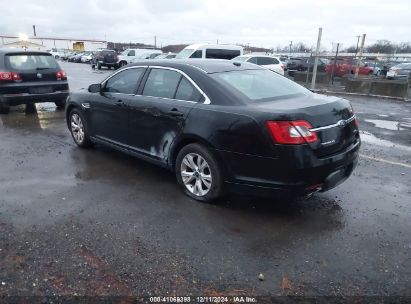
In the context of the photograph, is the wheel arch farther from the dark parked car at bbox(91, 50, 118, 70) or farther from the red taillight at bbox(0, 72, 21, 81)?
the dark parked car at bbox(91, 50, 118, 70)

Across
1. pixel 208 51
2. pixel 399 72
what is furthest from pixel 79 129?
pixel 399 72

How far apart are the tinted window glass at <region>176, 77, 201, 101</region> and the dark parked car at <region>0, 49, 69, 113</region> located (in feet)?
21.0

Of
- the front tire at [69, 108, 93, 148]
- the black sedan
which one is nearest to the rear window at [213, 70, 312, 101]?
the black sedan

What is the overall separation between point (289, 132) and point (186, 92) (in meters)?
1.44

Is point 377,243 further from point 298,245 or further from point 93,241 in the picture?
point 93,241

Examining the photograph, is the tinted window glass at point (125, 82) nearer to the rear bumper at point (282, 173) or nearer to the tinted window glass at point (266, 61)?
the rear bumper at point (282, 173)

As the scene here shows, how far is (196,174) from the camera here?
4.35 meters

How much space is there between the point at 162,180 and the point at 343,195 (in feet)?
7.50

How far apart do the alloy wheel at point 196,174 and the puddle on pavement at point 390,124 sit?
20.5 ft

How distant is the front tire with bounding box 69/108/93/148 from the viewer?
20.4 feet

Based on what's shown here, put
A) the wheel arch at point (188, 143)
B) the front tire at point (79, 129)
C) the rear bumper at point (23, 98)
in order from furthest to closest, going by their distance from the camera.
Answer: the rear bumper at point (23, 98), the front tire at point (79, 129), the wheel arch at point (188, 143)

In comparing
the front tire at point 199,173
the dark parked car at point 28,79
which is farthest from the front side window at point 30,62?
the front tire at point 199,173

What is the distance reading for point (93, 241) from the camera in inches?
138

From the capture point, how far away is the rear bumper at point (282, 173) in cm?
364
